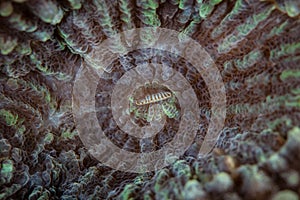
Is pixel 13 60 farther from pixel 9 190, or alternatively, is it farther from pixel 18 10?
pixel 9 190

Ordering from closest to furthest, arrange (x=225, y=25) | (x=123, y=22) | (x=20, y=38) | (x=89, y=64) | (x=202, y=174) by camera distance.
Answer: (x=202, y=174), (x=20, y=38), (x=225, y=25), (x=123, y=22), (x=89, y=64)

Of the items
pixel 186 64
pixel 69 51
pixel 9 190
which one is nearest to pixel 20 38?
pixel 69 51

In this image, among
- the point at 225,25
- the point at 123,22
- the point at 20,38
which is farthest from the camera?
the point at 123,22

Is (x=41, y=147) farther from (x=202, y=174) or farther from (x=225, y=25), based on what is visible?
(x=225, y=25)

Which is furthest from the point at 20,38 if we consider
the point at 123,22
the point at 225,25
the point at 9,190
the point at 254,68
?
the point at 254,68

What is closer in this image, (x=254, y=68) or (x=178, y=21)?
(x=254, y=68)

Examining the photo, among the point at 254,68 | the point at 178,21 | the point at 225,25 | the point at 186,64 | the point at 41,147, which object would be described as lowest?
the point at 41,147

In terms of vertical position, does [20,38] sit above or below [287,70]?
above
